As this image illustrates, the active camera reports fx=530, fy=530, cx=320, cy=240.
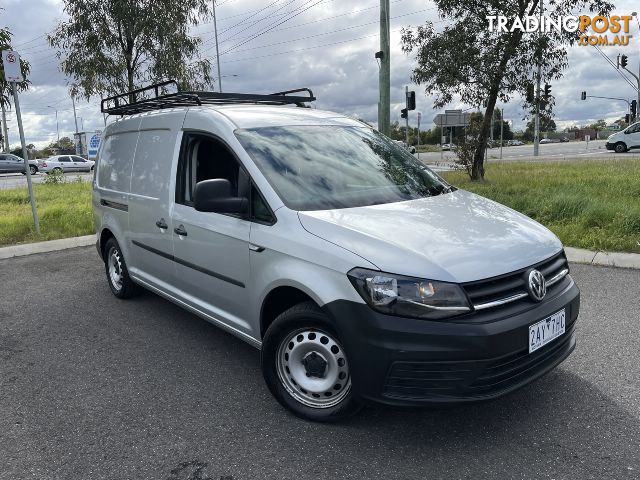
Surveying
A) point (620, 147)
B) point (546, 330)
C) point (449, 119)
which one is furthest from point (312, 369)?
point (620, 147)

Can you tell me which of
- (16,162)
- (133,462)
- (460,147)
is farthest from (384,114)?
(16,162)

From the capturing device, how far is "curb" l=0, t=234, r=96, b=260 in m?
8.03

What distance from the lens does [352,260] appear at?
8.76 ft

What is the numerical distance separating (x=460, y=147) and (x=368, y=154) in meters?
9.92

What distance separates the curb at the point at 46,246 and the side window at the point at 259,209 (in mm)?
6217

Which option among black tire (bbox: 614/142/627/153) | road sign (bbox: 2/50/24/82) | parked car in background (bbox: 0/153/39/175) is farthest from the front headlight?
parked car in background (bbox: 0/153/39/175)

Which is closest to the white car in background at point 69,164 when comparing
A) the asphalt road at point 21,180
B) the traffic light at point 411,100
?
the asphalt road at point 21,180

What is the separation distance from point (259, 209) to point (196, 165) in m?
1.05

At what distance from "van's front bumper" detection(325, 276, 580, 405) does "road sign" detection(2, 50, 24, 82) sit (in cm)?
756

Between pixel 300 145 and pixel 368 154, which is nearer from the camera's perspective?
pixel 300 145

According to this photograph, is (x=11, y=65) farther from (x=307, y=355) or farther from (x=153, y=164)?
(x=307, y=355)

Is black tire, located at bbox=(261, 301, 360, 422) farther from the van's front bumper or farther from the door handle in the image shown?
the door handle

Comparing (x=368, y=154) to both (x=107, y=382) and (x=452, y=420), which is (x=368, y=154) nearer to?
(x=452, y=420)

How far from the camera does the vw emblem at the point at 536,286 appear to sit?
108 inches
